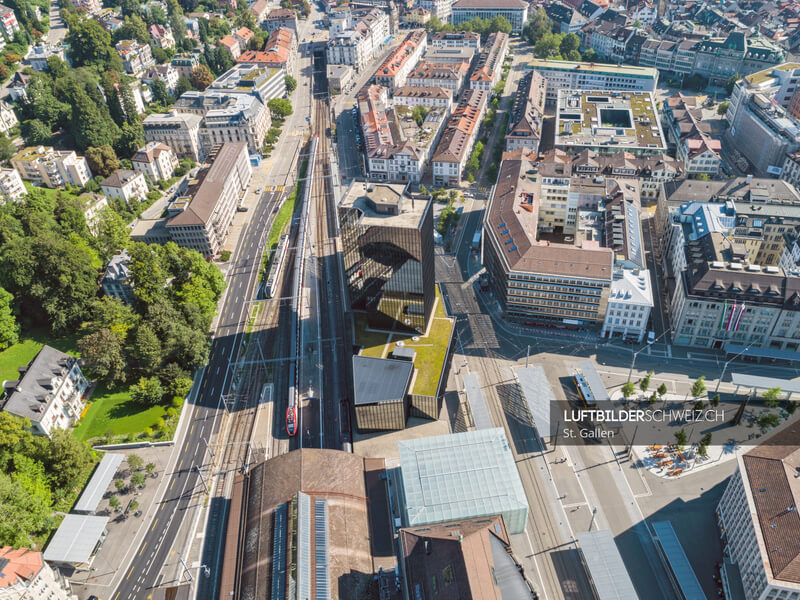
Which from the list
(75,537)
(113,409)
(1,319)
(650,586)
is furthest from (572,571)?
(1,319)

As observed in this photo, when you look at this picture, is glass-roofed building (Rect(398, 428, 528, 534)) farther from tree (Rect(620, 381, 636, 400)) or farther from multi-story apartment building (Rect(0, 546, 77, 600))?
multi-story apartment building (Rect(0, 546, 77, 600))

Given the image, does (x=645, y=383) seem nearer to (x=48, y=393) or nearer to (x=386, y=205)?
(x=386, y=205)

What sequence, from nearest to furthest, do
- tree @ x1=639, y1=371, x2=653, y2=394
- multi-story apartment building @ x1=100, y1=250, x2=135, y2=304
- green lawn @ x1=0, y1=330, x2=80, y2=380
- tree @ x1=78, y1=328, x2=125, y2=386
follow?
tree @ x1=639, y1=371, x2=653, y2=394 → tree @ x1=78, y1=328, x2=125, y2=386 → green lawn @ x1=0, y1=330, x2=80, y2=380 → multi-story apartment building @ x1=100, y1=250, x2=135, y2=304

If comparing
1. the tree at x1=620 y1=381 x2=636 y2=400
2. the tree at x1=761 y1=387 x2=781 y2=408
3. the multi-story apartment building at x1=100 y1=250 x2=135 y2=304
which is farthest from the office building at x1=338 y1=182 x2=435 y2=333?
the tree at x1=761 y1=387 x2=781 y2=408

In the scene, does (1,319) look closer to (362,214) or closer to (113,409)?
(113,409)

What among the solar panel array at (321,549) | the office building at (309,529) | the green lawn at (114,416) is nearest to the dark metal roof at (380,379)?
the office building at (309,529)

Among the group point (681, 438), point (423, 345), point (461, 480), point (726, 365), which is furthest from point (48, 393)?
point (726, 365)
